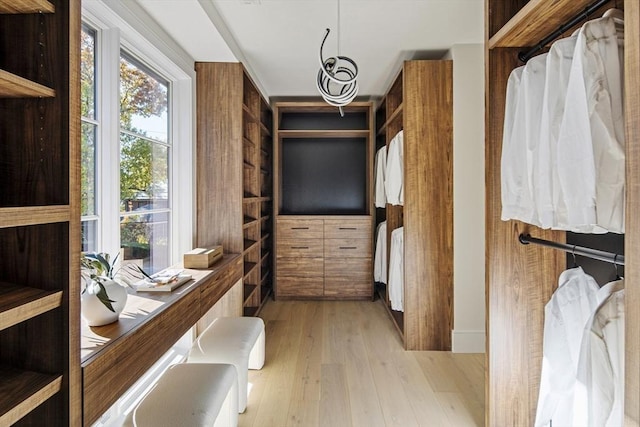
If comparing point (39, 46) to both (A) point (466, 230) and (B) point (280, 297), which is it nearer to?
(A) point (466, 230)

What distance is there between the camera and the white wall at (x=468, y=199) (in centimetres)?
279

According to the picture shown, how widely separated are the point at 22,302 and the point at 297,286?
3446mm

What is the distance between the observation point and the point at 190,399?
1.41 m

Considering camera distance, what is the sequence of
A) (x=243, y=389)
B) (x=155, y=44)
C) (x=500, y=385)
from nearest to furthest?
(x=500, y=385)
(x=243, y=389)
(x=155, y=44)

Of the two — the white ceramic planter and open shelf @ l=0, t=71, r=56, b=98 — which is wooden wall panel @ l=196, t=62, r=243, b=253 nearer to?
the white ceramic planter

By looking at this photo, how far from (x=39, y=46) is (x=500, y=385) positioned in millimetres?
2185

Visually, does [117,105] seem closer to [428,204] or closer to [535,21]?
[535,21]

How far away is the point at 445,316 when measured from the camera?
9.40ft

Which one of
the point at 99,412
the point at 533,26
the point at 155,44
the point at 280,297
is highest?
the point at 155,44

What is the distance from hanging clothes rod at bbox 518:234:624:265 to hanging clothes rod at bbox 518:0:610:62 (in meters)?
0.84

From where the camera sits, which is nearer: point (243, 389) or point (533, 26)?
point (533, 26)

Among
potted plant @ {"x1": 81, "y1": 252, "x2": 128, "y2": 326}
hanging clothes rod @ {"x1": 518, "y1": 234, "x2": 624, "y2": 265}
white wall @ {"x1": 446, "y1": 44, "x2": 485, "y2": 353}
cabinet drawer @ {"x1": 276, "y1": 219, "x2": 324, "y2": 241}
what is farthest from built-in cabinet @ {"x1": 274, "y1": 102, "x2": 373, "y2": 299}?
potted plant @ {"x1": 81, "y1": 252, "x2": 128, "y2": 326}

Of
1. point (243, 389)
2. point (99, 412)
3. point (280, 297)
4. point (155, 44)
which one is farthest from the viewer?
point (280, 297)

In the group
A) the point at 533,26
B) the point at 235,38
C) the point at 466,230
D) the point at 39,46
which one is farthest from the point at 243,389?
the point at 235,38
